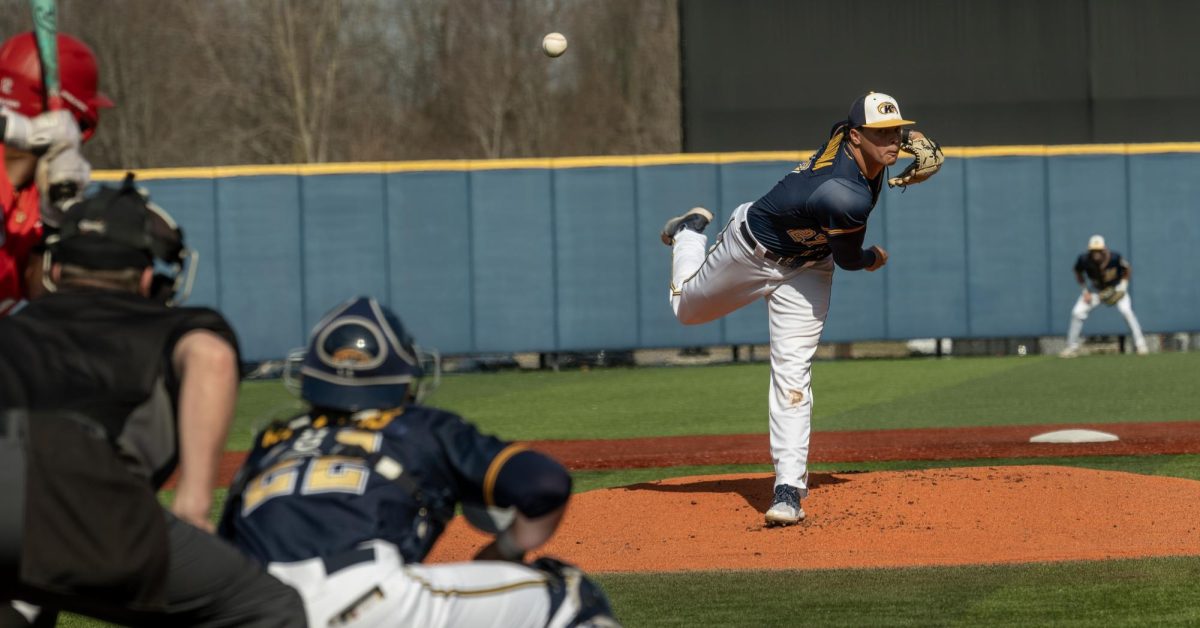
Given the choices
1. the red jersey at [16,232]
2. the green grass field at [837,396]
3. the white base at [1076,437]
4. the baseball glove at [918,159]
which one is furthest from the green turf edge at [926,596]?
the green grass field at [837,396]

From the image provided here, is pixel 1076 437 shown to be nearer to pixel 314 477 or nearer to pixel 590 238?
pixel 314 477

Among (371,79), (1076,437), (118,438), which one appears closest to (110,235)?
(118,438)

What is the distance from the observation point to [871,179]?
6980 mm

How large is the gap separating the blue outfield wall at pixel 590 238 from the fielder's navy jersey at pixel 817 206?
14.1 m

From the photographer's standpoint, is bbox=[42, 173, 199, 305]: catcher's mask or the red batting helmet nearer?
bbox=[42, 173, 199, 305]: catcher's mask

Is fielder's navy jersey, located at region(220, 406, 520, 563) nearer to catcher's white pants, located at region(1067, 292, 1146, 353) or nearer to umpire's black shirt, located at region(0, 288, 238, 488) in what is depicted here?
umpire's black shirt, located at region(0, 288, 238, 488)

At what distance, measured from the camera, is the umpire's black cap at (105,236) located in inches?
138

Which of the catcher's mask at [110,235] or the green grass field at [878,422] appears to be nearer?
the catcher's mask at [110,235]

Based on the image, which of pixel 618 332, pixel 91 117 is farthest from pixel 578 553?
pixel 618 332

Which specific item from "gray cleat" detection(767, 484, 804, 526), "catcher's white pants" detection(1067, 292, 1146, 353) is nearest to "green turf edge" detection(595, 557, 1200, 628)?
"gray cleat" detection(767, 484, 804, 526)

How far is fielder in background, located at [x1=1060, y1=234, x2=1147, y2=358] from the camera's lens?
21.0m

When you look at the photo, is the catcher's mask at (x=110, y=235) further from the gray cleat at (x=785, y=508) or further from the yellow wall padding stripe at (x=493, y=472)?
the gray cleat at (x=785, y=508)

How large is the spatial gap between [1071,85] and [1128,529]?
1553 cm

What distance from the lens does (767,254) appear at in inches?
286
